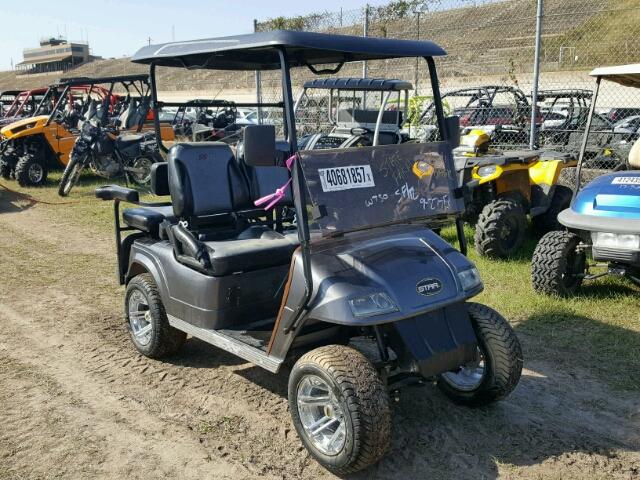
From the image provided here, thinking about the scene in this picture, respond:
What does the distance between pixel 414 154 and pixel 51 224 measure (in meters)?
6.66

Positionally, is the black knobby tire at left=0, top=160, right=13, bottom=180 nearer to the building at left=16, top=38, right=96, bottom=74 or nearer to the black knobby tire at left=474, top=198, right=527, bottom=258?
the black knobby tire at left=474, top=198, right=527, bottom=258

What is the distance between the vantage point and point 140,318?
452cm

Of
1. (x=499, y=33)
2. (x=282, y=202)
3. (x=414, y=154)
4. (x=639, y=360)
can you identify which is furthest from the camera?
(x=499, y=33)

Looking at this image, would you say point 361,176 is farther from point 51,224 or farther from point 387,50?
point 51,224

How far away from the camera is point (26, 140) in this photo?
12.2m

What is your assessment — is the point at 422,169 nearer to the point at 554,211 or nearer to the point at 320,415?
the point at 320,415

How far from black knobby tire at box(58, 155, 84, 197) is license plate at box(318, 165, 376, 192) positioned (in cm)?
874

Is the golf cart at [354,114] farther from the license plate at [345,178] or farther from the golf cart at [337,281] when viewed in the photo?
the license plate at [345,178]

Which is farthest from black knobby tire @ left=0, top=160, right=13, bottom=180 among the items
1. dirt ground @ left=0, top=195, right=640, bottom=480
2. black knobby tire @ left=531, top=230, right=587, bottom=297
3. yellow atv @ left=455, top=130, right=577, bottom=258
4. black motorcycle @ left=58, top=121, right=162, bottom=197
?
black knobby tire @ left=531, top=230, right=587, bottom=297

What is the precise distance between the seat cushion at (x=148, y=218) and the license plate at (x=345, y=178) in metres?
1.67

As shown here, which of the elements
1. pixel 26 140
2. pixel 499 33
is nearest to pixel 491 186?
pixel 26 140

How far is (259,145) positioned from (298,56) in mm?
1301

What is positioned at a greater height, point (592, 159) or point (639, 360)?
point (592, 159)

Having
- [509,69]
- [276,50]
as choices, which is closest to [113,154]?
[276,50]
